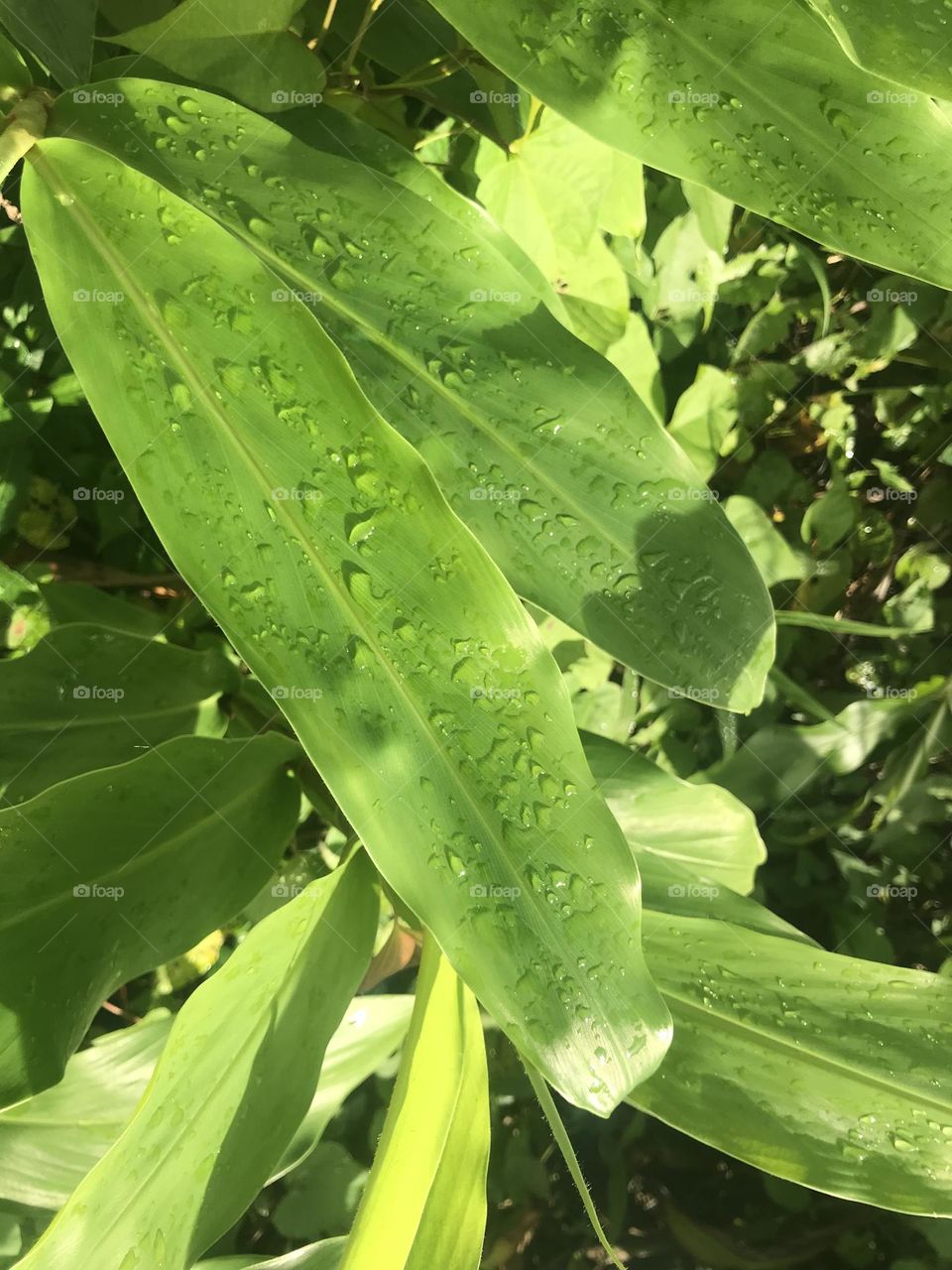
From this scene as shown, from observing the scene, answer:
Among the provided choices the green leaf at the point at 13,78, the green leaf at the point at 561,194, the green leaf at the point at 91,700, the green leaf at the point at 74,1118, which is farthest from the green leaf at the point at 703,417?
the green leaf at the point at 74,1118

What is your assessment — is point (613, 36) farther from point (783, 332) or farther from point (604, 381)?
point (783, 332)

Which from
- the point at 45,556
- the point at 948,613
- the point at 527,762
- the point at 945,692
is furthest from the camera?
the point at 948,613

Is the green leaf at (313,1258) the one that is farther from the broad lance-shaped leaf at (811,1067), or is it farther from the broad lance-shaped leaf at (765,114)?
the broad lance-shaped leaf at (765,114)

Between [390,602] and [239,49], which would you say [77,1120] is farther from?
[239,49]

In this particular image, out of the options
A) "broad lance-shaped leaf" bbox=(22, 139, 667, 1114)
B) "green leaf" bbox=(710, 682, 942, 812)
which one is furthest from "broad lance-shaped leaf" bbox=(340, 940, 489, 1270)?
Answer: "green leaf" bbox=(710, 682, 942, 812)

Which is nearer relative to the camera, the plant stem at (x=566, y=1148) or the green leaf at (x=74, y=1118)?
the plant stem at (x=566, y=1148)

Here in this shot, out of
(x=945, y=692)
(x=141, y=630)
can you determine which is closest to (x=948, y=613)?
(x=945, y=692)

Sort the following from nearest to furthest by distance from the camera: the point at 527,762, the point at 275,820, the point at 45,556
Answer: the point at 527,762, the point at 275,820, the point at 45,556

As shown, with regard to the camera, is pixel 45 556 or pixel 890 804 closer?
pixel 45 556
